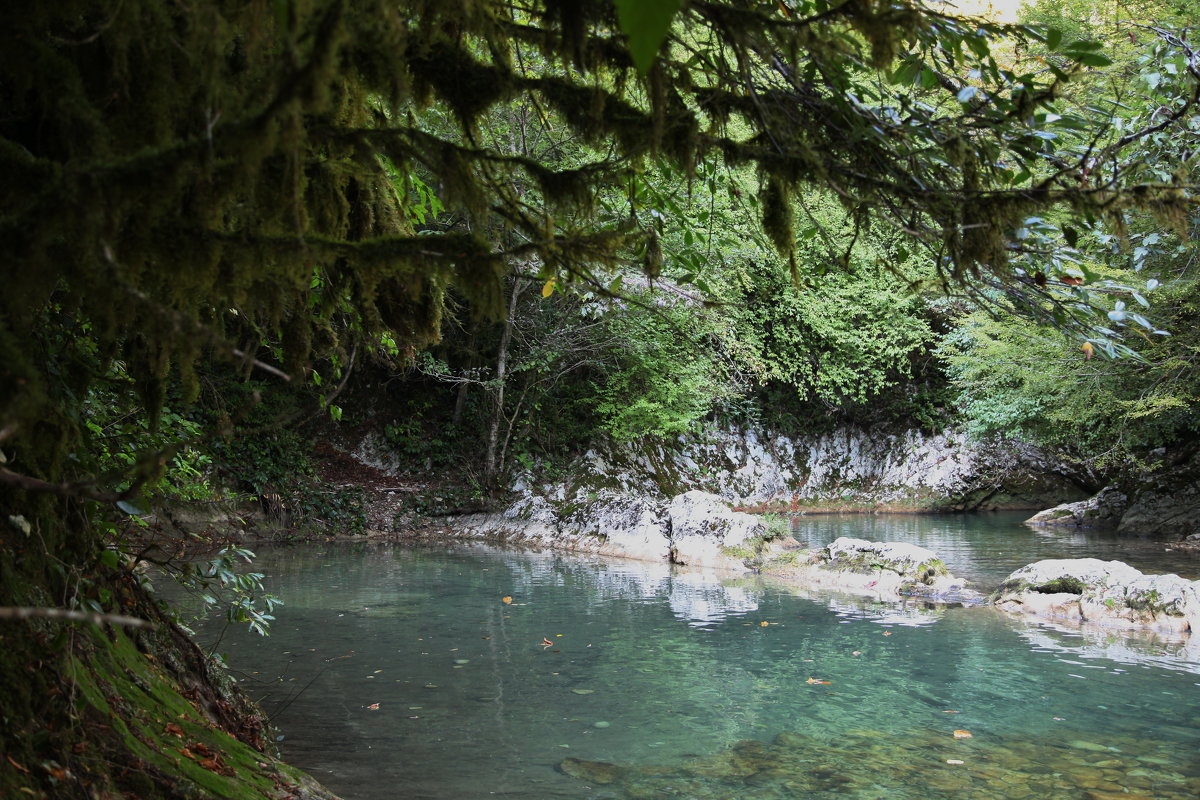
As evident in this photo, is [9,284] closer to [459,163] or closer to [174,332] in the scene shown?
[174,332]

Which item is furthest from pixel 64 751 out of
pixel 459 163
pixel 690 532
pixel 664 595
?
pixel 690 532

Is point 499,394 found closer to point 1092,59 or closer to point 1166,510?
point 1166,510

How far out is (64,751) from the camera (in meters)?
2.59

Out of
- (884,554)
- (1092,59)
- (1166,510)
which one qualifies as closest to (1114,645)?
(884,554)

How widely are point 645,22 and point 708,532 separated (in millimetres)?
15072

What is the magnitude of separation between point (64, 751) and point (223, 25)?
219 cm

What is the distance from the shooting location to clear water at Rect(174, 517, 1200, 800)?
5.39 meters

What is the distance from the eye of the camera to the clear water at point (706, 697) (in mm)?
5387

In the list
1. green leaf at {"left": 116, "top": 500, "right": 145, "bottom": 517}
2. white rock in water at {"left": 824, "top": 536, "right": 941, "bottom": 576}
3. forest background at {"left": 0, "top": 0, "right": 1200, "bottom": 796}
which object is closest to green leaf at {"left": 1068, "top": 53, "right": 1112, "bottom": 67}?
forest background at {"left": 0, "top": 0, "right": 1200, "bottom": 796}

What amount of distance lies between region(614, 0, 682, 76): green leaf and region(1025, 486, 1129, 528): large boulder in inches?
879

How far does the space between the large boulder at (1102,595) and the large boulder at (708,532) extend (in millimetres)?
4639

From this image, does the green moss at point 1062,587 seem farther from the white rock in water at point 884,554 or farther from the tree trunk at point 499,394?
the tree trunk at point 499,394

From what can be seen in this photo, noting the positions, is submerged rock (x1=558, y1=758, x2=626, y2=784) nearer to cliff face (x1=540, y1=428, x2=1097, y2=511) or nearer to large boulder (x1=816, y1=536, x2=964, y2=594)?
large boulder (x1=816, y1=536, x2=964, y2=594)

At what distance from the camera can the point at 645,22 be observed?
2.64 feet
